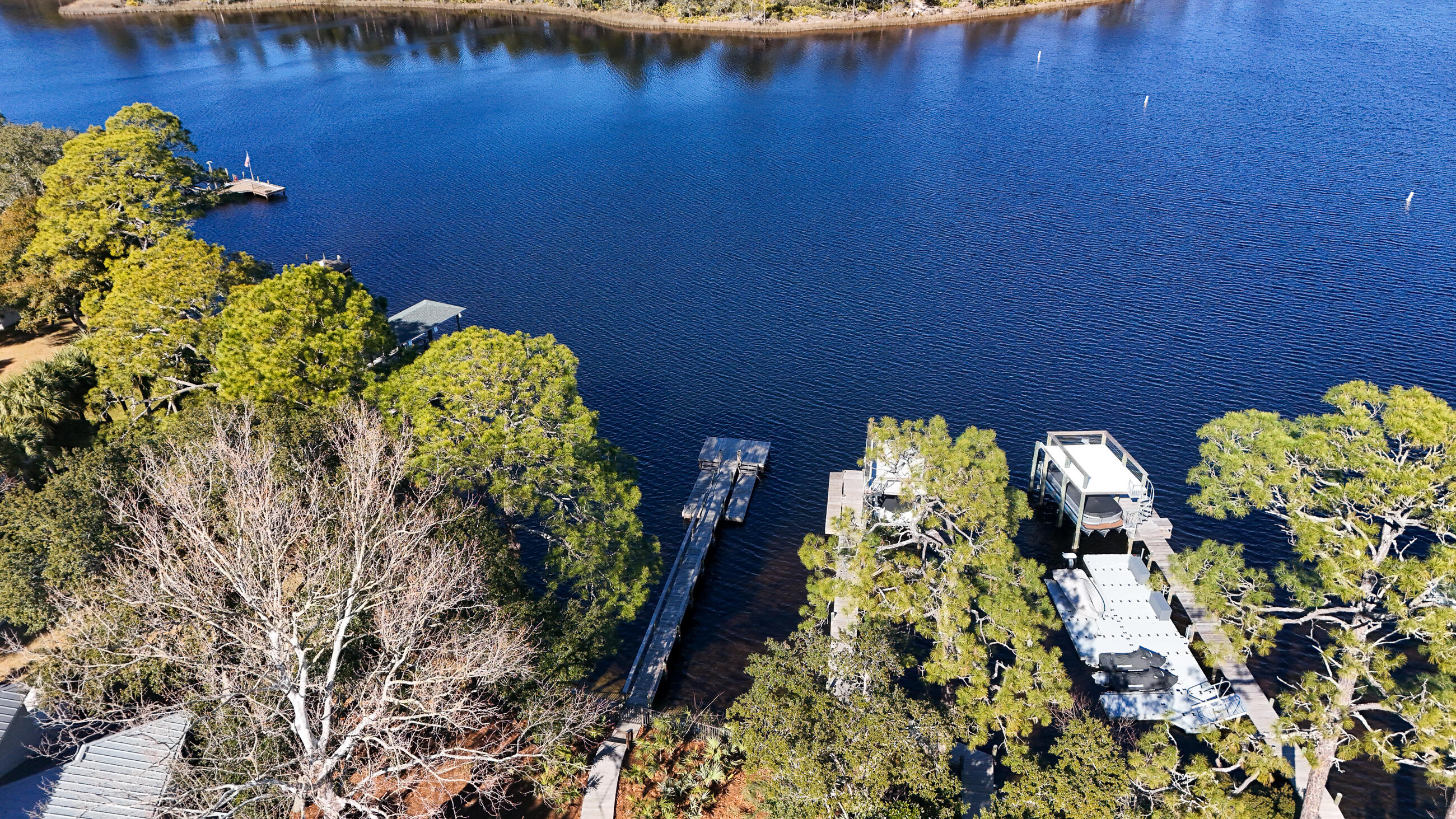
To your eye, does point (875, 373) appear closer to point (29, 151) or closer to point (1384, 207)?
point (1384, 207)

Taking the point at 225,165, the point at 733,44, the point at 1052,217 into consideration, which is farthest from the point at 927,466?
the point at 733,44

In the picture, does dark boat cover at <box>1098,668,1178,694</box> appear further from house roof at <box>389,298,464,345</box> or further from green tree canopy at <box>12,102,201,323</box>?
green tree canopy at <box>12,102,201,323</box>

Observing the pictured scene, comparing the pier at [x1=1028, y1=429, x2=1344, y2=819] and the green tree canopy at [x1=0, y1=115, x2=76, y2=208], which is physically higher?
the green tree canopy at [x1=0, y1=115, x2=76, y2=208]

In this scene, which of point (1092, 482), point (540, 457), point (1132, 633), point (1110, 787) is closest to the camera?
point (1110, 787)

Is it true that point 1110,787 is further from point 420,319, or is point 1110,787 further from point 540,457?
point 420,319

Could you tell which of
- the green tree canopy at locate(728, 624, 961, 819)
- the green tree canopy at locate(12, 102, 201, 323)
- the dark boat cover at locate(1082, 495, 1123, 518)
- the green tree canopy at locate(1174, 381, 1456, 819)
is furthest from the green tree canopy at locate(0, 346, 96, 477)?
the green tree canopy at locate(1174, 381, 1456, 819)

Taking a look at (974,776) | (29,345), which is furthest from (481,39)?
(974,776)

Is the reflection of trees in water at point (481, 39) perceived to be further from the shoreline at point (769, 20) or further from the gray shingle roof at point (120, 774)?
the gray shingle roof at point (120, 774)
